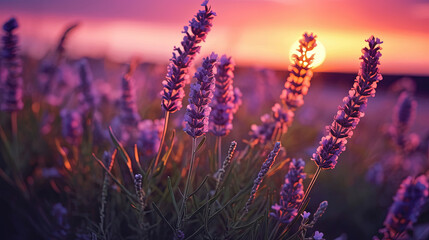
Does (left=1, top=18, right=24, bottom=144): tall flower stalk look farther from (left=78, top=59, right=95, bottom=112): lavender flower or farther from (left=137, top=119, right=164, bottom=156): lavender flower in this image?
(left=137, top=119, right=164, bottom=156): lavender flower

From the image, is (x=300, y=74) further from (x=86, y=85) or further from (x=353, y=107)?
(x=86, y=85)

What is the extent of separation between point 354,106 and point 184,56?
2.36 feet

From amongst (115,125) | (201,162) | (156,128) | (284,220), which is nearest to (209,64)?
(284,220)

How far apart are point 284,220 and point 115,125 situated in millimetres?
1832

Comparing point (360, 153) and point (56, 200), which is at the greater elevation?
point (360, 153)

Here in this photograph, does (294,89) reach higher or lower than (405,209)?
higher

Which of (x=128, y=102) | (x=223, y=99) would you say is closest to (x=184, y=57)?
(x=223, y=99)

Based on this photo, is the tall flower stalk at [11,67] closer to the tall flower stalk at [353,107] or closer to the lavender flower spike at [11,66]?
the lavender flower spike at [11,66]

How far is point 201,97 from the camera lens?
4.49 ft

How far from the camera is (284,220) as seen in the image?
4.90 ft

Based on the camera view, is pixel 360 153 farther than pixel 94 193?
Yes

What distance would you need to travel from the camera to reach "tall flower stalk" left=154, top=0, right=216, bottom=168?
4.49 feet

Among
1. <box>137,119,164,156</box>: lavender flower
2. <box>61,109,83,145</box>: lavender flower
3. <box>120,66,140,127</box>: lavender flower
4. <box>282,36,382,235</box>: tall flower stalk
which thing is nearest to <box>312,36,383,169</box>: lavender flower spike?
<box>282,36,382,235</box>: tall flower stalk

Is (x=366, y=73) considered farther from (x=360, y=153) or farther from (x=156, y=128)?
(x=360, y=153)
